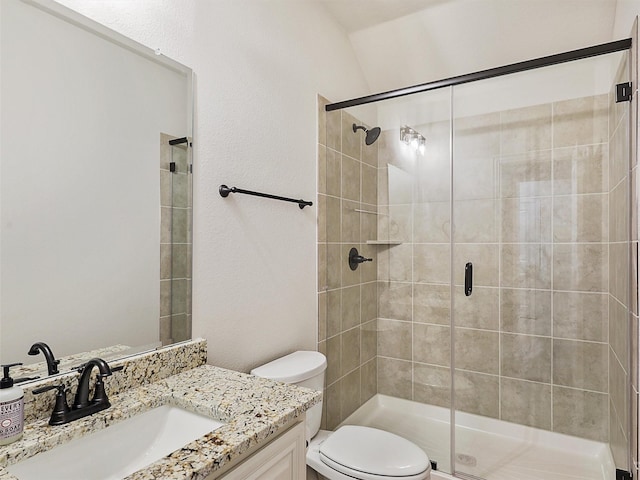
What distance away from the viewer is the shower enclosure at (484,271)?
71.2 inches

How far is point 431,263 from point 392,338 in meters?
0.51

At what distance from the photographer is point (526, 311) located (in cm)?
206

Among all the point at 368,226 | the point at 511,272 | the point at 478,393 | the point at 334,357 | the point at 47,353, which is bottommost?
the point at 478,393

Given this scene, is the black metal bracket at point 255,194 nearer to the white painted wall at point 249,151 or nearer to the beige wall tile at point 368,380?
the white painted wall at point 249,151

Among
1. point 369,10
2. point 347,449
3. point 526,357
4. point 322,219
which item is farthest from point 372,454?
point 369,10

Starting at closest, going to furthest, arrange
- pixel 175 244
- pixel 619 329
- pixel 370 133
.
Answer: pixel 175 244 → pixel 619 329 → pixel 370 133

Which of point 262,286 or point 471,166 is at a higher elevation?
point 471,166

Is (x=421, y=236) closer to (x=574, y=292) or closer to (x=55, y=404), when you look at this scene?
(x=574, y=292)

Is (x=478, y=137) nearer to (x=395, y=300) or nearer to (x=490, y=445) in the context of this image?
(x=395, y=300)

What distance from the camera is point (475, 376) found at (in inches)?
83.1

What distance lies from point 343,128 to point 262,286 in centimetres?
106

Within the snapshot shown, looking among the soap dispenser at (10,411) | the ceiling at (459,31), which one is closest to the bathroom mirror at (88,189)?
the soap dispenser at (10,411)

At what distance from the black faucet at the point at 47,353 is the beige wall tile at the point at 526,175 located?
6.64ft

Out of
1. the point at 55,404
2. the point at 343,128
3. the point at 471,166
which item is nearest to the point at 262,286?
the point at 55,404
